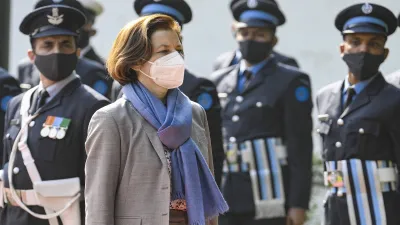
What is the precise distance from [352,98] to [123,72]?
272cm

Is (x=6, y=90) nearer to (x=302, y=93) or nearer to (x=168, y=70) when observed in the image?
(x=302, y=93)

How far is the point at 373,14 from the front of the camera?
768 cm

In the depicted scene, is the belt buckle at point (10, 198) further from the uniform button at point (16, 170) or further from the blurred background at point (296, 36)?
the blurred background at point (296, 36)

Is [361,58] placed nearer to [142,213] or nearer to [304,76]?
[304,76]

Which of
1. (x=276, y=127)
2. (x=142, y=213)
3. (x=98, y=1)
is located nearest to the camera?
(x=142, y=213)

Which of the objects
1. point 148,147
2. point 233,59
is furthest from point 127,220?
point 233,59

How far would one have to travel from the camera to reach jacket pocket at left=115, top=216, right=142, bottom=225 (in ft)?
16.5

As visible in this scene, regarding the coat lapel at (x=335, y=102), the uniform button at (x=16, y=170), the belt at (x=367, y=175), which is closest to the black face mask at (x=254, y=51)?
the coat lapel at (x=335, y=102)

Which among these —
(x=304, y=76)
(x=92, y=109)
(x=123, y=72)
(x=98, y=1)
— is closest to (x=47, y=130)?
(x=92, y=109)

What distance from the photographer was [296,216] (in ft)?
27.6

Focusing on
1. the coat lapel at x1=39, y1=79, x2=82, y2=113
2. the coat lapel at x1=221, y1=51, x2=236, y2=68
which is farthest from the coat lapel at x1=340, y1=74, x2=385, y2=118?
the coat lapel at x1=221, y1=51, x2=236, y2=68

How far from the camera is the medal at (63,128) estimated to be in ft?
22.6

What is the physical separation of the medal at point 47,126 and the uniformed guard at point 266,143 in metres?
1.90

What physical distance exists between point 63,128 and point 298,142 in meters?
2.16
